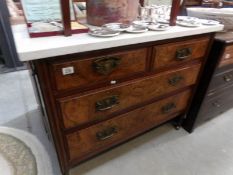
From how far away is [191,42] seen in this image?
3.07 feet

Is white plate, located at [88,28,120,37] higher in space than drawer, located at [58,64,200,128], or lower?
higher

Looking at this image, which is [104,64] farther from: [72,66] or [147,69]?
[147,69]

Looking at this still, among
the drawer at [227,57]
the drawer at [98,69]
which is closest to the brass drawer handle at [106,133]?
the drawer at [98,69]

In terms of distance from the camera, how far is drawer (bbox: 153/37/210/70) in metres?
0.86

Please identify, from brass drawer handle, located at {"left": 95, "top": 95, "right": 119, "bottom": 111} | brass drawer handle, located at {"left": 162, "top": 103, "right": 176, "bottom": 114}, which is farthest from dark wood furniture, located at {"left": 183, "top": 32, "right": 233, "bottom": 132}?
brass drawer handle, located at {"left": 95, "top": 95, "right": 119, "bottom": 111}

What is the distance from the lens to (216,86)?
1.20 meters

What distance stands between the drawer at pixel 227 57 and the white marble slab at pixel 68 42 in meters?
0.44

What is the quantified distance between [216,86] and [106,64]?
0.90 metres

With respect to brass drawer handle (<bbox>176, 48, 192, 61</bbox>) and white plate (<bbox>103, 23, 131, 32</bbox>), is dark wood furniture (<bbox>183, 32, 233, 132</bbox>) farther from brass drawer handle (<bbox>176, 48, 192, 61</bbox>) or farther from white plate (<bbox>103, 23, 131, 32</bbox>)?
white plate (<bbox>103, 23, 131, 32</bbox>)

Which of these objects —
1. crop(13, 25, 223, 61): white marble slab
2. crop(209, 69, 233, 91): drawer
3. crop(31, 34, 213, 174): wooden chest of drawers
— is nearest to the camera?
crop(13, 25, 223, 61): white marble slab

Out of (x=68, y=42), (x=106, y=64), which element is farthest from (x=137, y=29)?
(x=68, y=42)

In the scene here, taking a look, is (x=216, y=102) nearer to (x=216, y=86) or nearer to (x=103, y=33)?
(x=216, y=86)

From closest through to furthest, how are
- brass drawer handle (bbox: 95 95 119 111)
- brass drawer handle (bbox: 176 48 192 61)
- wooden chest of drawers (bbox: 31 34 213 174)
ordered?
wooden chest of drawers (bbox: 31 34 213 174), brass drawer handle (bbox: 95 95 119 111), brass drawer handle (bbox: 176 48 192 61)

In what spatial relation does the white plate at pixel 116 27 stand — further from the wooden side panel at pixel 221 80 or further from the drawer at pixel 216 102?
the drawer at pixel 216 102
